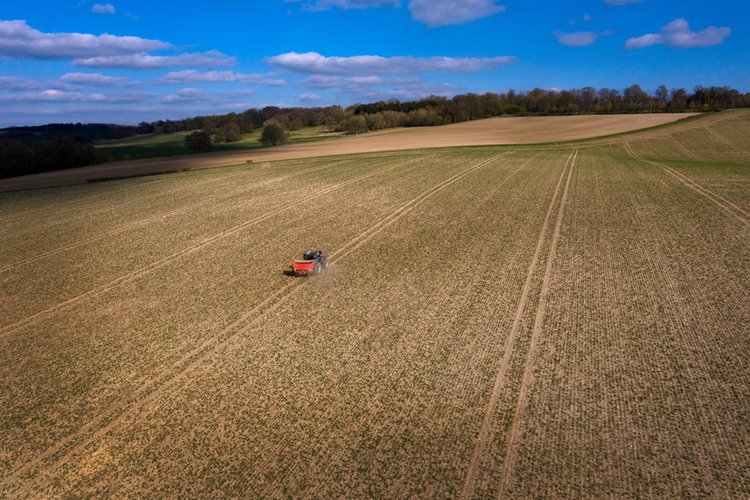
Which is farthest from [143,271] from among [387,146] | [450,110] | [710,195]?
[450,110]

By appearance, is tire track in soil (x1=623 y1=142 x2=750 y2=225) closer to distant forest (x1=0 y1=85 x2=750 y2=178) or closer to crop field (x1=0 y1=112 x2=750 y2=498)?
crop field (x1=0 y1=112 x2=750 y2=498)

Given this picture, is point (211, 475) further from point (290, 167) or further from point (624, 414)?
point (290, 167)

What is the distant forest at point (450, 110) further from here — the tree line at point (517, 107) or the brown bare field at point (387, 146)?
the brown bare field at point (387, 146)

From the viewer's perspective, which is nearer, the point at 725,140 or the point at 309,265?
the point at 309,265

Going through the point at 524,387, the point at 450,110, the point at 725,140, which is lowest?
the point at 524,387

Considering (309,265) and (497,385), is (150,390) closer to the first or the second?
(309,265)

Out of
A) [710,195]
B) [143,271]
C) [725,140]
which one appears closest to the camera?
[143,271]

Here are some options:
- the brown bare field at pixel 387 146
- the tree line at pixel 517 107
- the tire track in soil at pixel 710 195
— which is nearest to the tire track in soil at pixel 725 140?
the brown bare field at pixel 387 146
